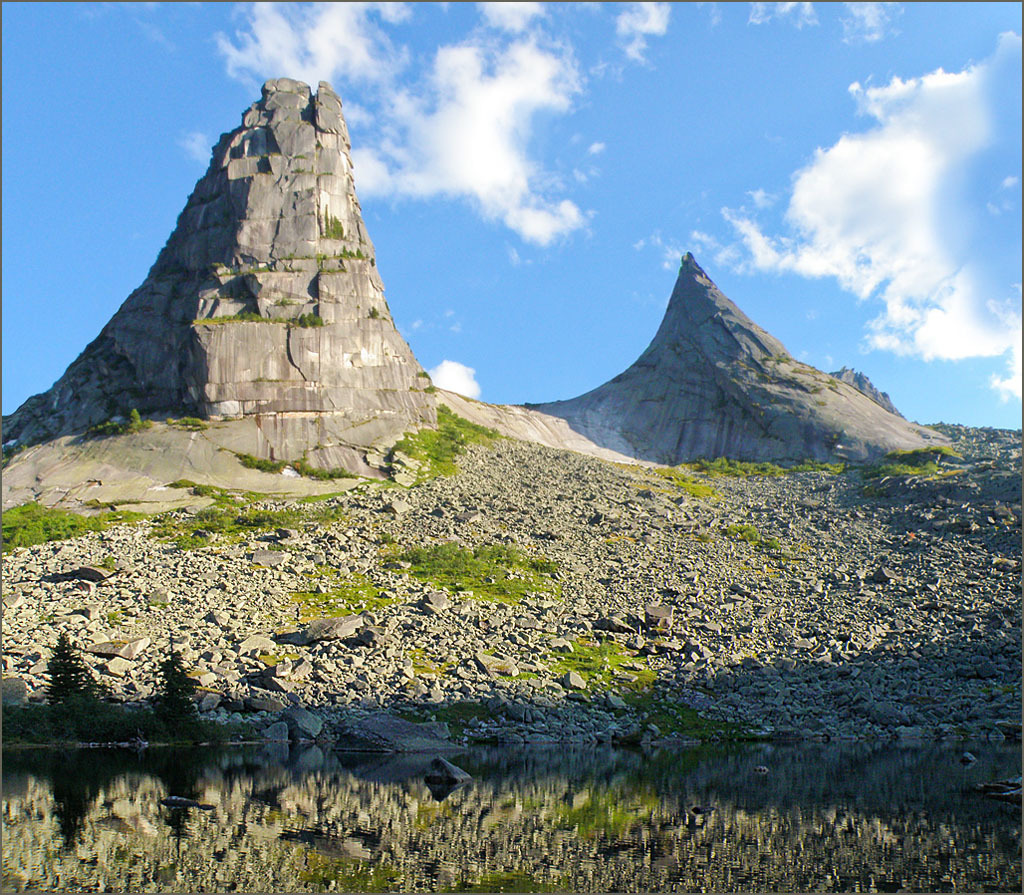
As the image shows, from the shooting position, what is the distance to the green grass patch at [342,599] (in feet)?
129

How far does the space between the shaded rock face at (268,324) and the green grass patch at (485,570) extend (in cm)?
1824

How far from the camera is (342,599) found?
4125cm

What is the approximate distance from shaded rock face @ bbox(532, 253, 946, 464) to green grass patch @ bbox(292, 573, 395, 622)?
54345 millimetres

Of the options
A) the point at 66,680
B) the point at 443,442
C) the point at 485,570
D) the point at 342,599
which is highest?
the point at 443,442

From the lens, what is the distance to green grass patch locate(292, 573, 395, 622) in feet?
129

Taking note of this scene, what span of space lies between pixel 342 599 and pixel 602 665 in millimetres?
13292

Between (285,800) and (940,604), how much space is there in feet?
123

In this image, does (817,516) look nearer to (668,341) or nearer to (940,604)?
(940,604)

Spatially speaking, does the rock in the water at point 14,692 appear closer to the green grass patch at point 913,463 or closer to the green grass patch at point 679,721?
the green grass patch at point 679,721

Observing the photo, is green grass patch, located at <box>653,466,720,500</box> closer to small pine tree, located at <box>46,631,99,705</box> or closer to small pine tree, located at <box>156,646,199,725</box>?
small pine tree, located at <box>156,646,199,725</box>

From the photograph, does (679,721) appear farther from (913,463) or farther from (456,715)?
(913,463)

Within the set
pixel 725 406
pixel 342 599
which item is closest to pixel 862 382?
pixel 725 406

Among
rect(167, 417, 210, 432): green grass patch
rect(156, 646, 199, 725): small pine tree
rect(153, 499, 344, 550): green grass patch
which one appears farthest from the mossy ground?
rect(156, 646, 199, 725): small pine tree

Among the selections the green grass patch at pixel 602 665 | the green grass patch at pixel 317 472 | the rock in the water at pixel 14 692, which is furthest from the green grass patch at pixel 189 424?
the green grass patch at pixel 602 665
